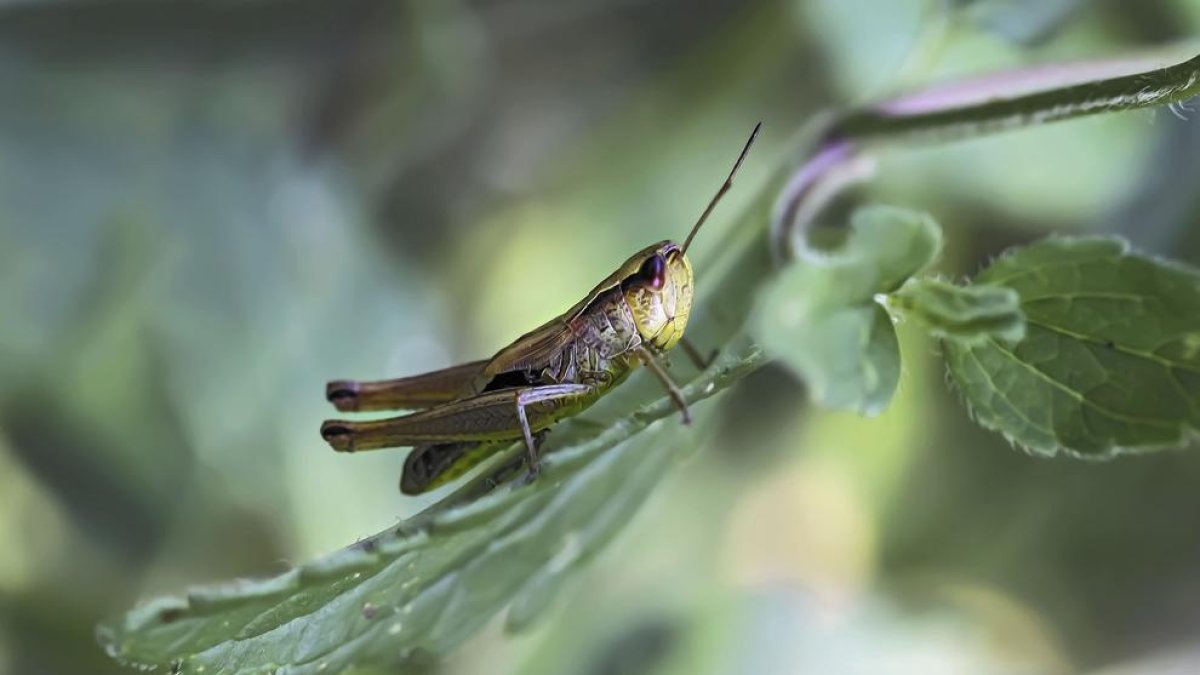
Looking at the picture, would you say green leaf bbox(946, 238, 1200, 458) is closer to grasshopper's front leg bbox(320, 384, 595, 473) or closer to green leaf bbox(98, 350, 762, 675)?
green leaf bbox(98, 350, 762, 675)

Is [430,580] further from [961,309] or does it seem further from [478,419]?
[961,309]

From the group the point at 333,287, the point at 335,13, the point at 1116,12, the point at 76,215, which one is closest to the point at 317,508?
the point at 333,287

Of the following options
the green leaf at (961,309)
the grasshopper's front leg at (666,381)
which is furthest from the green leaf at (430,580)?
the green leaf at (961,309)

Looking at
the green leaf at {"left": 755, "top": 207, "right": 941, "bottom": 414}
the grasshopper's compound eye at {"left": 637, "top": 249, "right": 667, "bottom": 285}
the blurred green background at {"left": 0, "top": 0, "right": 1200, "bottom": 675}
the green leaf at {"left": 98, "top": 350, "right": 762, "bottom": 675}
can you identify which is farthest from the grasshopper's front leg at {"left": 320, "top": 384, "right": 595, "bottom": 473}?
the blurred green background at {"left": 0, "top": 0, "right": 1200, "bottom": 675}


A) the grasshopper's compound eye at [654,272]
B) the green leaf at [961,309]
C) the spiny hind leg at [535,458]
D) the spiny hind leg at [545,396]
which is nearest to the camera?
the green leaf at [961,309]

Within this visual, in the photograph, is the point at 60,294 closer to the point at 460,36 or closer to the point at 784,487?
the point at 460,36

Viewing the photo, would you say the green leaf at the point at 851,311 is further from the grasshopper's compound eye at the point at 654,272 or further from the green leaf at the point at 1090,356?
the grasshopper's compound eye at the point at 654,272
